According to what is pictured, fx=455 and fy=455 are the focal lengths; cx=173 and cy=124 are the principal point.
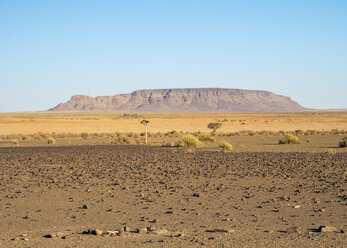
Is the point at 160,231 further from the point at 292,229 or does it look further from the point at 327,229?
the point at 327,229

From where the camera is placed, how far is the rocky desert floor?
862cm

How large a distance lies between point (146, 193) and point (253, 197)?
10.4 ft

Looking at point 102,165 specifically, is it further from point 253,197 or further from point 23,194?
point 253,197

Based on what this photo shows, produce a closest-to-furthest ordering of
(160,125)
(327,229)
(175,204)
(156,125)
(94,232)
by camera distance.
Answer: (94,232) < (327,229) < (175,204) < (156,125) < (160,125)

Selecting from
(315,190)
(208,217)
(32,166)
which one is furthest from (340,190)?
(32,166)

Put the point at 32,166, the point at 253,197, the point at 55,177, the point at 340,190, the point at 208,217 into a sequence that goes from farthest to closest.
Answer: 1. the point at 32,166
2. the point at 55,177
3. the point at 340,190
4. the point at 253,197
5. the point at 208,217

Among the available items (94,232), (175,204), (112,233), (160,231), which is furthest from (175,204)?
(94,232)

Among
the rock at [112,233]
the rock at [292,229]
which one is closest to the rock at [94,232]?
the rock at [112,233]

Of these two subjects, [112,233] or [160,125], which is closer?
[112,233]

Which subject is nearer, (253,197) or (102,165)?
(253,197)

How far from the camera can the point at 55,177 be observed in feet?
56.4

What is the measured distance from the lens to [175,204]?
11977 mm

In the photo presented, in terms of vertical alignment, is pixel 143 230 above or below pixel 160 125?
below

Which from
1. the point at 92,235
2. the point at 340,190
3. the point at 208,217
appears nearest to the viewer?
the point at 92,235
